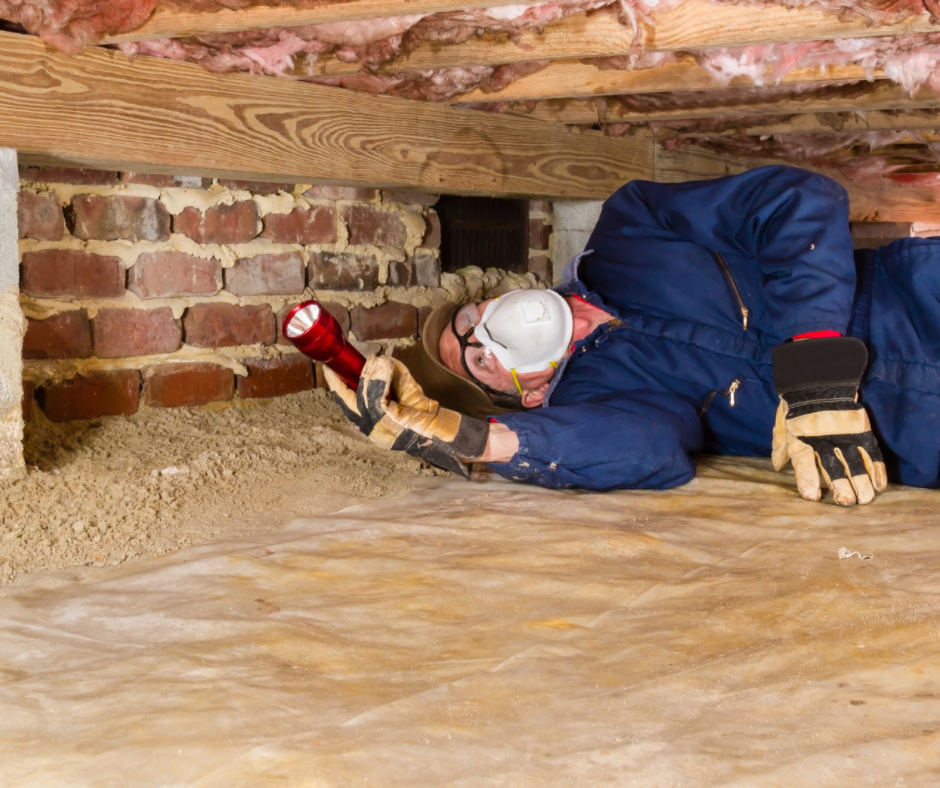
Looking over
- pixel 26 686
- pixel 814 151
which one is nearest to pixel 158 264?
pixel 26 686

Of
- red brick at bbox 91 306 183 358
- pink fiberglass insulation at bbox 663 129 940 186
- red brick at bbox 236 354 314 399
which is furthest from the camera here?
pink fiberglass insulation at bbox 663 129 940 186

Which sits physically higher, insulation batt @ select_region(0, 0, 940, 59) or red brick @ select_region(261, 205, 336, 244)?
insulation batt @ select_region(0, 0, 940, 59)

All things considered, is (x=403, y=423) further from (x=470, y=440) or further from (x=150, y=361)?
(x=150, y=361)

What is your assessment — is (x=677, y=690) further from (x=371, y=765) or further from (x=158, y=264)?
(x=158, y=264)

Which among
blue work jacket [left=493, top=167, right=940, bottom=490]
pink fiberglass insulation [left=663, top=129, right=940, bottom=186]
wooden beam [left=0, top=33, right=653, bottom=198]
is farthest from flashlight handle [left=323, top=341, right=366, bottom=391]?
pink fiberglass insulation [left=663, top=129, right=940, bottom=186]

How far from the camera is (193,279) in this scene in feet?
7.57

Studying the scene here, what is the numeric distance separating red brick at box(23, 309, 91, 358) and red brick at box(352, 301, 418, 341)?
0.80 metres

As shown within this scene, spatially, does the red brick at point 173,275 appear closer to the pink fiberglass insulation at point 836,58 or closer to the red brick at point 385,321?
the red brick at point 385,321

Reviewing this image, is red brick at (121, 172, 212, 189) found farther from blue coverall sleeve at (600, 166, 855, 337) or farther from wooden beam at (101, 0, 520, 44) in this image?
blue coverall sleeve at (600, 166, 855, 337)

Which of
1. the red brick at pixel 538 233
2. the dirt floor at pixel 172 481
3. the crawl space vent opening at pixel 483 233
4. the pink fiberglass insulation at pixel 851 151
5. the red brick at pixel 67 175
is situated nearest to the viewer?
the dirt floor at pixel 172 481

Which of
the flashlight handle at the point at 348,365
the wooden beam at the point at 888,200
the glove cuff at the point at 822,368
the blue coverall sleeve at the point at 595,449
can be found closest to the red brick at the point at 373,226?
the flashlight handle at the point at 348,365

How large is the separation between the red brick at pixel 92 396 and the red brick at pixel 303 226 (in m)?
0.53

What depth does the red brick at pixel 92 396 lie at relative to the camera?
6.74ft

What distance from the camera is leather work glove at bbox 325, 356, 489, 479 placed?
194 cm
